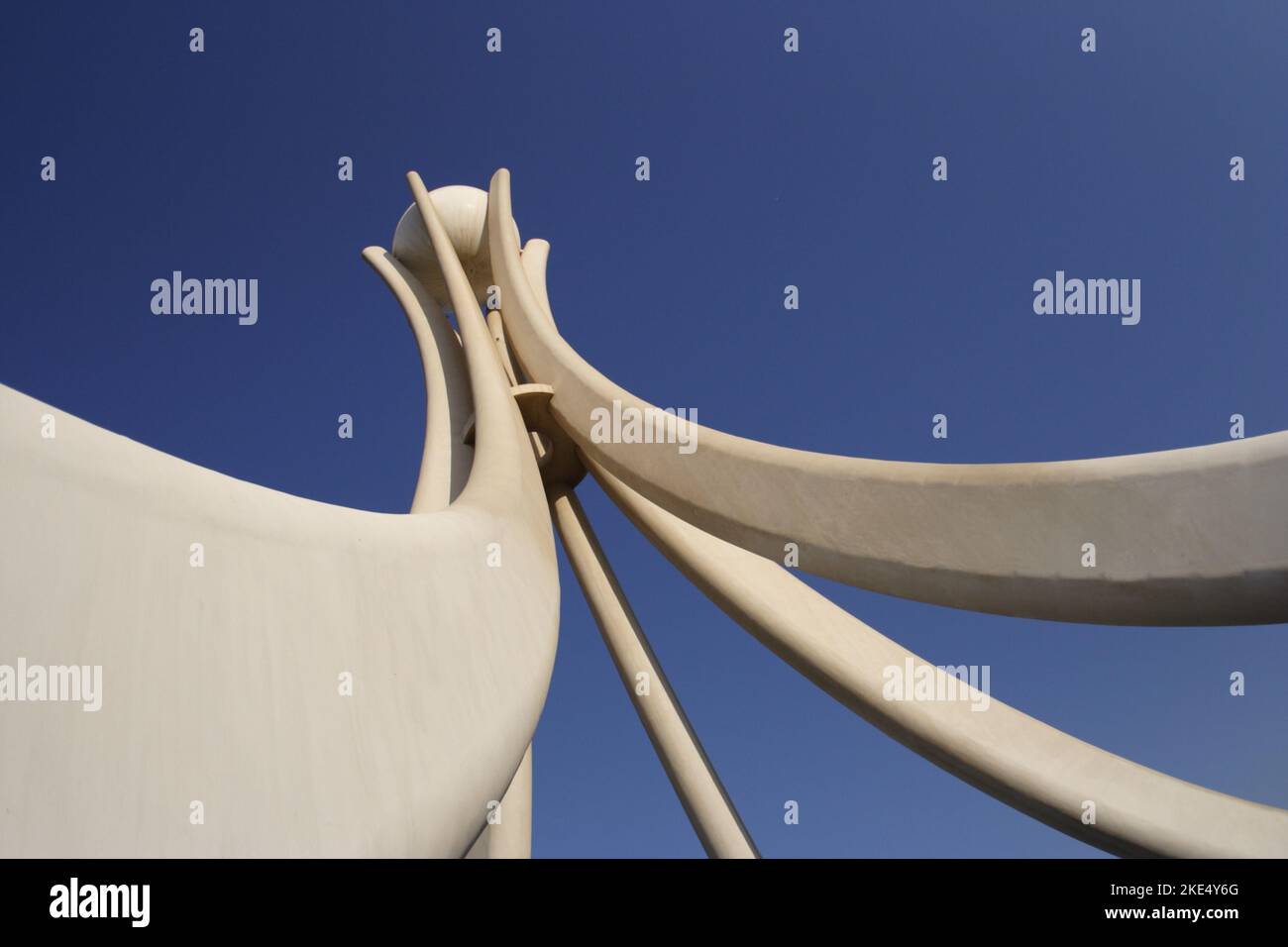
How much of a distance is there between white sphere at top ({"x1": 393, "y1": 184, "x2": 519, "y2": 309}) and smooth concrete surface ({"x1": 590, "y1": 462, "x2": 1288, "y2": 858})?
121 inches

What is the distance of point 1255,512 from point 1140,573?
44 centimetres

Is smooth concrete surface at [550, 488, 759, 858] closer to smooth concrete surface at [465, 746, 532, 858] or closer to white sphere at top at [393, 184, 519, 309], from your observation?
smooth concrete surface at [465, 746, 532, 858]

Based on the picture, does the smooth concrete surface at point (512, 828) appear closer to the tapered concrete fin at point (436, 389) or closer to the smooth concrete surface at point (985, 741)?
the smooth concrete surface at point (985, 741)

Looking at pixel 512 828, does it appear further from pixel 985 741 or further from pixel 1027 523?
pixel 1027 523

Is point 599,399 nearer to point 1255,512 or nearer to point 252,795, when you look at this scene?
point 1255,512

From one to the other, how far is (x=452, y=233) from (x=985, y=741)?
5.83m

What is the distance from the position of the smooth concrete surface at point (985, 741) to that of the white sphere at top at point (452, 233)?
10.1 ft

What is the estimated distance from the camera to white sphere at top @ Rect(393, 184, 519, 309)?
8.83 metres

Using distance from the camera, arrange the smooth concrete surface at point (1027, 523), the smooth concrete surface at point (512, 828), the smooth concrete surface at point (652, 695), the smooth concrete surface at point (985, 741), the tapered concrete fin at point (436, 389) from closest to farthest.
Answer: the smooth concrete surface at point (1027, 523)
the smooth concrete surface at point (985, 741)
the smooth concrete surface at point (652, 695)
the smooth concrete surface at point (512, 828)
the tapered concrete fin at point (436, 389)

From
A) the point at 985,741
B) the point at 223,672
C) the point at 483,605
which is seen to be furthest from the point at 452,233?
the point at 223,672

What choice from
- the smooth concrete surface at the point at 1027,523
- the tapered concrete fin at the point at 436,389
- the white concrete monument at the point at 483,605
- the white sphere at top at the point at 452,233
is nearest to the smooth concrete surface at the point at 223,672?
the white concrete monument at the point at 483,605

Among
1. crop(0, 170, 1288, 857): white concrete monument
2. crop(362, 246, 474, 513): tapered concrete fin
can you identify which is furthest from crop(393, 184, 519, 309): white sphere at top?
crop(0, 170, 1288, 857): white concrete monument

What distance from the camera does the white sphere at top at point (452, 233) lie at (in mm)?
8828
